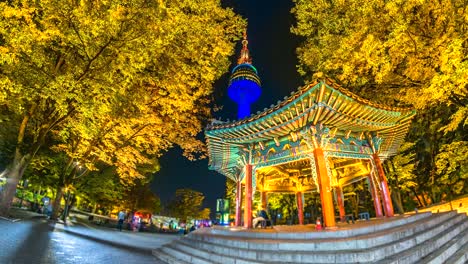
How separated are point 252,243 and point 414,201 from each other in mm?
19460

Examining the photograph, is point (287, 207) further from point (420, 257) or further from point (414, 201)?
point (420, 257)

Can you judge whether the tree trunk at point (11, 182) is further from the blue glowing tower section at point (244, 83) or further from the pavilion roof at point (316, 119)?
the blue glowing tower section at point (244, 83)

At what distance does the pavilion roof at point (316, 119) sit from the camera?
8109mm

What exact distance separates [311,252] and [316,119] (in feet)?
14.4

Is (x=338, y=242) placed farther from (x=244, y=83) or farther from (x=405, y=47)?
(x=244, y=83)

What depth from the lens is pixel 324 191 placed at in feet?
26.7

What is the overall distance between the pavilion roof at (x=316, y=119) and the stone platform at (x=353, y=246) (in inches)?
139

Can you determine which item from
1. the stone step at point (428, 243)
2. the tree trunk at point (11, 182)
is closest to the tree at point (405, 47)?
the stone step at point (428, 243)

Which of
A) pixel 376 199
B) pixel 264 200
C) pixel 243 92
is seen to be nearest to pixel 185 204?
pixel 243 92

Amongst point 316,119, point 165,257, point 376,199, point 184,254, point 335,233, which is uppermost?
point 316,119

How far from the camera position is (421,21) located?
33.9 feet

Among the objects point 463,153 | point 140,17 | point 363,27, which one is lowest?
point 463,153

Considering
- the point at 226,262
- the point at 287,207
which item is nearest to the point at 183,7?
the point at 226,262

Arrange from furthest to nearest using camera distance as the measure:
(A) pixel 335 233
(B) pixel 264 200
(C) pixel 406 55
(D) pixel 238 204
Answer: (B) pixel 264 200 → (D) pixel 238 204 → (C) pixel 406 55 → (A) pixel 335 233
